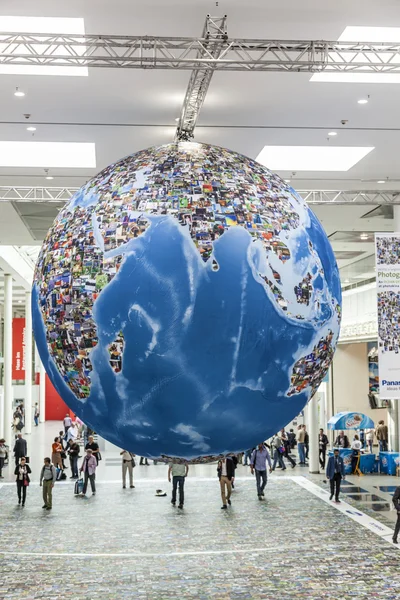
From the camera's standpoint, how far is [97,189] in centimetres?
285

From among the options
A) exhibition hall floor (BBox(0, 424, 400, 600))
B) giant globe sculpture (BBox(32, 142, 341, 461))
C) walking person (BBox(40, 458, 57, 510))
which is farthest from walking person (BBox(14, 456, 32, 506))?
giant globe sculpture (BBox(32, 142, 341, 461))

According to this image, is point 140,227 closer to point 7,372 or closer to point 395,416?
point 395,416

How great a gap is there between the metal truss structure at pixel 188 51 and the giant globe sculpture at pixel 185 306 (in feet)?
25.8

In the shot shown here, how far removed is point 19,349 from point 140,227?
3816cm

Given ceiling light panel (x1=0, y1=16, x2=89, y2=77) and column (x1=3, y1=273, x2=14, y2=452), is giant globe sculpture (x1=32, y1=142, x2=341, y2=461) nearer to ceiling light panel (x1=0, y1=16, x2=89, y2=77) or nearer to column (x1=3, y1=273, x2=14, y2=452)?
ceiling light panel (x1=0, y1=16, x2=89, y2=77)

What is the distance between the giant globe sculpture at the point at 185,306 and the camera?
254 centimetres

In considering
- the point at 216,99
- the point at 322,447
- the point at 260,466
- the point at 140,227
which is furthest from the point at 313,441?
the point at 140,227

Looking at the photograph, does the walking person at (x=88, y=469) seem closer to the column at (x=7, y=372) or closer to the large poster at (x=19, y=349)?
the column at (x=7, y=372)

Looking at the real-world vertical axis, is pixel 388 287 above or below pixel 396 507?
above

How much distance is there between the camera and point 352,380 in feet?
111

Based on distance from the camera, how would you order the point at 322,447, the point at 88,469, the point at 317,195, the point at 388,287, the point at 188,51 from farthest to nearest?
the point at 322,447 → the point at 317,195 → the point at 88,469 → the point at 388,287 → the point at 188,51

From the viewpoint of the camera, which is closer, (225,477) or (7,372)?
(225,477)

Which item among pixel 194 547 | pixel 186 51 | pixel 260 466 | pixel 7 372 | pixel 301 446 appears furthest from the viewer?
pixel 7 372

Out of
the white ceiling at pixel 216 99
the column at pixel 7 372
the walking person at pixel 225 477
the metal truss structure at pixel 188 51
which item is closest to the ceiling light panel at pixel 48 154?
the white ceiling at pixel 216 99
